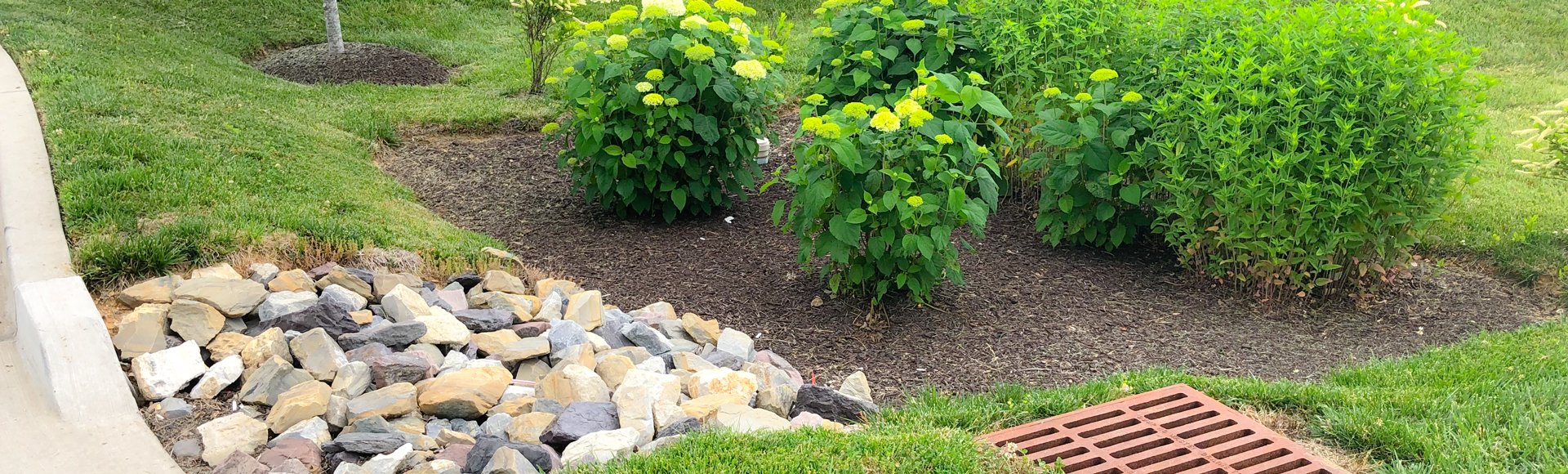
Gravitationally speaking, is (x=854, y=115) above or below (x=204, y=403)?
above

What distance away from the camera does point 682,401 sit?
3566 millimetres

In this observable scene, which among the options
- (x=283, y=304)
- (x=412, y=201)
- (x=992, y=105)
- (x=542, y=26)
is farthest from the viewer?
(x=542, y=26)

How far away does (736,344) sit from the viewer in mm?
4199

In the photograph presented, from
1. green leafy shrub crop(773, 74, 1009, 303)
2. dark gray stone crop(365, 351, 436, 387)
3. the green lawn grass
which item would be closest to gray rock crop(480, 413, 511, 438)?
dark gray stone crop(365, 351, 436, 387)

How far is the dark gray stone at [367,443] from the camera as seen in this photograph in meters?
3.17

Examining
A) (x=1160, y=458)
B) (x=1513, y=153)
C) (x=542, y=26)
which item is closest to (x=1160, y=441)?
(x=1160, y=458)

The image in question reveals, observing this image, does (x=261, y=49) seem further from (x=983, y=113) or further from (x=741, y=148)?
(x=983, y=113)

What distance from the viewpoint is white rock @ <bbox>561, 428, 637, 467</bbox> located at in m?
3.11

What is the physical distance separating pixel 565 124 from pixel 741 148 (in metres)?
1.02

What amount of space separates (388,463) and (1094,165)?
11.5ft

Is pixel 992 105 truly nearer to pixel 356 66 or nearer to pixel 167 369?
pixel 167 369

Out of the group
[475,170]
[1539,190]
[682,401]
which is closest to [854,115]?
[682,401]

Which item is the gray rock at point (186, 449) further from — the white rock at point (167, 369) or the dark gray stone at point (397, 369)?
the dark gray stone at point (397, 369)

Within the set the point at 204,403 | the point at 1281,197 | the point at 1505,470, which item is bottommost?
the point at 204,403
